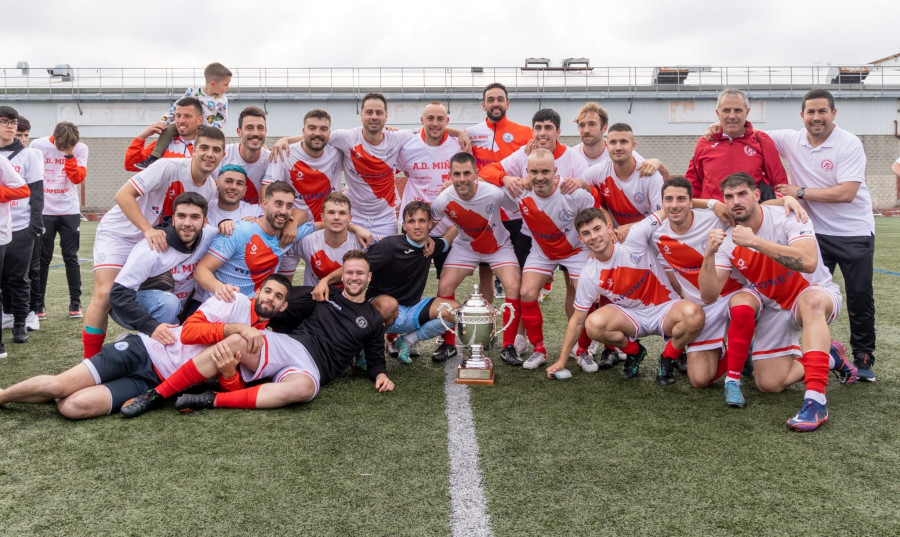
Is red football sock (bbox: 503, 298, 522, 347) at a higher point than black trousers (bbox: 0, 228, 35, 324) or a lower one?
lower

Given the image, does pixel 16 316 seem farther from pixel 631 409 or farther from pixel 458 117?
pixel 458 117

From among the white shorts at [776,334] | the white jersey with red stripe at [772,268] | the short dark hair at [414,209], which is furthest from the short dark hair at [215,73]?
the white shorts at [776,334]

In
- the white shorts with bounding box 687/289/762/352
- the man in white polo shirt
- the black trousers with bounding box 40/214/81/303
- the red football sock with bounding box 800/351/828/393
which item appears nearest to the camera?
the red football sock with bounding box 800/351/828/393

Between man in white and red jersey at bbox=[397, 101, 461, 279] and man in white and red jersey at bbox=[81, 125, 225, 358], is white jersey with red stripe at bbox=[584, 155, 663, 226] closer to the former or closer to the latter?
man in white and red jersey at bbox=[397, 101, 461, 279]

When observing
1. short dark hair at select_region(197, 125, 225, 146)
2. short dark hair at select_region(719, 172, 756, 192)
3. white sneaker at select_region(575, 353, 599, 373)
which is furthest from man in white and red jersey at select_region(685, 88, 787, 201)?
short dark hair at select_region(197, 125, 225, 146)

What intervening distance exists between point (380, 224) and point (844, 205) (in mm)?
3626

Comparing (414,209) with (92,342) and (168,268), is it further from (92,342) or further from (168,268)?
(92,342)

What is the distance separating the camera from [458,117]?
2666cm

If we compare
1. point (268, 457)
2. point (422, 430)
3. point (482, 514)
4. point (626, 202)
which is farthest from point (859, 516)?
point (626, 202)

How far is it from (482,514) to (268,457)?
3.70 ft

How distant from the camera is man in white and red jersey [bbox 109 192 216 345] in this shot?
411 cm

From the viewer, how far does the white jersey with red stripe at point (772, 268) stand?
13.2 ft

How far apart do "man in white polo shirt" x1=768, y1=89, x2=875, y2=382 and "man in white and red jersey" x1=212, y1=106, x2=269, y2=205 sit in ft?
12.9

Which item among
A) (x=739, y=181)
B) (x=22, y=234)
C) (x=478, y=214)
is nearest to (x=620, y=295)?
(x=739, y=181)
